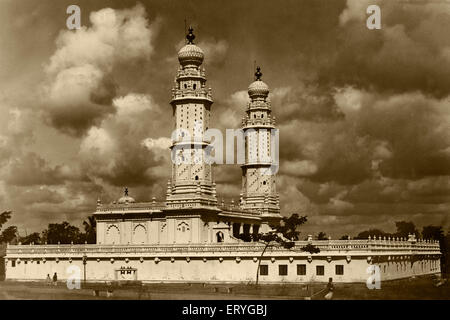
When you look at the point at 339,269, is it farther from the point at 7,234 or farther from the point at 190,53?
the point at 7,234

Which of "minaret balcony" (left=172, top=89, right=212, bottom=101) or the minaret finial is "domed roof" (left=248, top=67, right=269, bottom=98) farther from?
"minaret balcony" (left=172, top=89, right=212, bottom=101)

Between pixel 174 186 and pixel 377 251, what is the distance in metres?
25.3

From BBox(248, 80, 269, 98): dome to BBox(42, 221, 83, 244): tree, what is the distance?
3655 cm

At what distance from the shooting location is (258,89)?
109062 mm

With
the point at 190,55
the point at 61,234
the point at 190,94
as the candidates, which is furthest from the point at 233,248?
the point at 61,234

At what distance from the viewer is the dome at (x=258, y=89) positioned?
10912 cm

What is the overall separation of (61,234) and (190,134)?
1876 inches

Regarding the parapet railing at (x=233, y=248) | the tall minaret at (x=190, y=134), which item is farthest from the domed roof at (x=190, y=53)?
the parapet railing at (x=233, y=248)

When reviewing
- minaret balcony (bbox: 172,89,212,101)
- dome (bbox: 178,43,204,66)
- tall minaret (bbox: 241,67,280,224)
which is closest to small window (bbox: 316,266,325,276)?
minaret balcony (bbox: 172,89,212,101)

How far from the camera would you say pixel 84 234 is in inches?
4934

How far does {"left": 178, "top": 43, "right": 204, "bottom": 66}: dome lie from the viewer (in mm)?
89938
